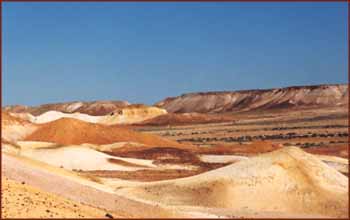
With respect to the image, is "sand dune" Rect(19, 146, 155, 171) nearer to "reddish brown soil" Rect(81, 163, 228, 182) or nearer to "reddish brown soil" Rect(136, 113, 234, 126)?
"reddish brown soil" Rect(81, 163, 228, 182)

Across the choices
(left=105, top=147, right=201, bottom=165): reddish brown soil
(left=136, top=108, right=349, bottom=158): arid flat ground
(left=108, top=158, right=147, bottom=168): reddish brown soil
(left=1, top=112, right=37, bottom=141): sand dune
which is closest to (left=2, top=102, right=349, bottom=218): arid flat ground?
(left=108, top=158, right=147, bottom=168): reddish brown soil

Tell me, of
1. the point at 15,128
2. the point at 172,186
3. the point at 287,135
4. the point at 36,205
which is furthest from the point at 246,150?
the point at 36,205

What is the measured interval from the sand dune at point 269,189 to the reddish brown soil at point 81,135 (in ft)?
129

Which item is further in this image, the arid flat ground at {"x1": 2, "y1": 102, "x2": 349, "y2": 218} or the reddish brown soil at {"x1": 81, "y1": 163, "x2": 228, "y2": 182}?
the reddish brown soil at {"x1": 81, "y1": 163, "x2": 228, "y2": 182}

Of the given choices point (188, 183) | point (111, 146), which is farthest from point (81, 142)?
point (188, 183)

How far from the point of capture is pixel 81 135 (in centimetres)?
7200

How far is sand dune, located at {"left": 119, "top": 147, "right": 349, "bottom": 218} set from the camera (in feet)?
86.2

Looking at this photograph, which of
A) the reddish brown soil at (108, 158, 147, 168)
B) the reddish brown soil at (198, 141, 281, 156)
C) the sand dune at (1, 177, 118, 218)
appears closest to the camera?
the sand dune at (1, 177, 118, 218)

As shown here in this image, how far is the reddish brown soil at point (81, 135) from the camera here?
68812 millimetres

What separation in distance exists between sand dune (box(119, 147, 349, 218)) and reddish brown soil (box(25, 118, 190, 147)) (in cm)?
3927

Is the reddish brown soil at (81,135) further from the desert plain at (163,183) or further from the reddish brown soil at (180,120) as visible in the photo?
the reddish brown soil at (180,120)

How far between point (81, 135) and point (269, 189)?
46589 mm

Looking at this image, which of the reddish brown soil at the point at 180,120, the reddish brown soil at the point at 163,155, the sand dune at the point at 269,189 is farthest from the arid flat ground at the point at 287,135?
the sand dune at the point at 269,189

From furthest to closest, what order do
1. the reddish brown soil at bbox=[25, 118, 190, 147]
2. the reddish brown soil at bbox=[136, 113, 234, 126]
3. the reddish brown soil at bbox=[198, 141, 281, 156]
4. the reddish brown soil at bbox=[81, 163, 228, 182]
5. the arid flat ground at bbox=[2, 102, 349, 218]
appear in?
the reddish brown soil at bbox=[136, 113, 234, 126], the reddish brown soil at bbox=[25, 118, 190, 147], the reddish brown soil at bbox=[198, 141, 281, 156], the reddish brown soil at bbox=[81, 163, 228, 182], the arid flat ground at bbox=[2, 102, 349, 218]
